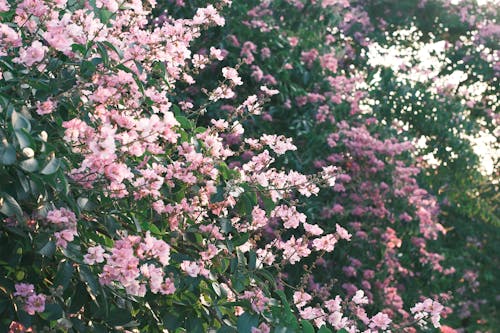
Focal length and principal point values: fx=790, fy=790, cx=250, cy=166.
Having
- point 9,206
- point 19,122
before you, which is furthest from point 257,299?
point 19,122

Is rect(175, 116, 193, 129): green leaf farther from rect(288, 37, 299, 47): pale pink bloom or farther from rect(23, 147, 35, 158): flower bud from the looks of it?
rect(288, 37, 299, 47): pale pink bloom

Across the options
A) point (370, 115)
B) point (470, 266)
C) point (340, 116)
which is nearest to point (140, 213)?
point (340, 116)

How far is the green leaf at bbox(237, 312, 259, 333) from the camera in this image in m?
2.19

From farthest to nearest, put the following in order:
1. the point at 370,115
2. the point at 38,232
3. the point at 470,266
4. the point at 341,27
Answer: the point at 470,266
the point at 341,27
the point at 370,115
the point at 38,232

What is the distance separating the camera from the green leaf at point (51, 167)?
1809mm

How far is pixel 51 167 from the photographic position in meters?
1.82

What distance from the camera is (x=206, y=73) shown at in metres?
5.59

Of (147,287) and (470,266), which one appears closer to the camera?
(147,287)

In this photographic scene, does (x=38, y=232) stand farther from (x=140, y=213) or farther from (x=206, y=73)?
(x=206, y=73)

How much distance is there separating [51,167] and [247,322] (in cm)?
74

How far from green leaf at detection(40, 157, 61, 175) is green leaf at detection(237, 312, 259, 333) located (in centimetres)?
71

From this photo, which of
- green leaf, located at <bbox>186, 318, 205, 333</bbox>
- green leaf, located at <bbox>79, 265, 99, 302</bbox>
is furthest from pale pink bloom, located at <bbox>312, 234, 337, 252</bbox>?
green leaf, located at <bbox>79, 265, 99, 302</bbox>

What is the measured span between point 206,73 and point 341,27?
2299 millimetres

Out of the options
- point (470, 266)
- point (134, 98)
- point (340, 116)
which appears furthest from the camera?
point (470, 266)
